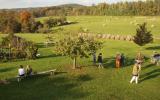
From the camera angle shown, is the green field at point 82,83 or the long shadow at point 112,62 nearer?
the green field at point 82,83

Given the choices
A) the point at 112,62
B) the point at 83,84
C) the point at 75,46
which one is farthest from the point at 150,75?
the point at 75,46

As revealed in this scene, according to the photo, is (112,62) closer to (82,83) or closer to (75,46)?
(75,46)

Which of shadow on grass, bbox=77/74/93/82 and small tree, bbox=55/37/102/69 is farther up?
small tree, bbox=55/37/102/69

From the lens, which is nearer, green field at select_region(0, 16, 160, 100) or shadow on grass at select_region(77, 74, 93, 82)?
green field at select_region(0, 16, 160, 100)

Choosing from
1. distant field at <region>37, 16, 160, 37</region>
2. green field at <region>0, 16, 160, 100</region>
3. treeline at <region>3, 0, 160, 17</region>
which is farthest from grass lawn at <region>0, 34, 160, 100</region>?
treeline at <region>3, 0, 160, 17</region>

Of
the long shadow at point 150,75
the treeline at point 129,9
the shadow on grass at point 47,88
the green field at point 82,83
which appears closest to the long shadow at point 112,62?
the green field at point 82,83

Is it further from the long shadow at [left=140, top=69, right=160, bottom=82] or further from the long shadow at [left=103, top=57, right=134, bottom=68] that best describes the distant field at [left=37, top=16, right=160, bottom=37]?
the long shadow at [left=140, top=69, right=160, bottom=82]

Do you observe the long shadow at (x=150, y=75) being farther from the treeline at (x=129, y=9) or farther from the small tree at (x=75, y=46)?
the treeline at (x=129, y=9)

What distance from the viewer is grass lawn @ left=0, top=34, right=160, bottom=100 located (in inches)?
1171

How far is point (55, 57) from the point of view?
49812mm

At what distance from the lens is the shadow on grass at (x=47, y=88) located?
29.3 meters

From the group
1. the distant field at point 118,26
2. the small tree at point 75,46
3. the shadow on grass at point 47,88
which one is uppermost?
the small tree at point 75,46

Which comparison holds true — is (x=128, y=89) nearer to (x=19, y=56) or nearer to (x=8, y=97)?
(x=8, y=97)

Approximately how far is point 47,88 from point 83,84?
11.6 ft
